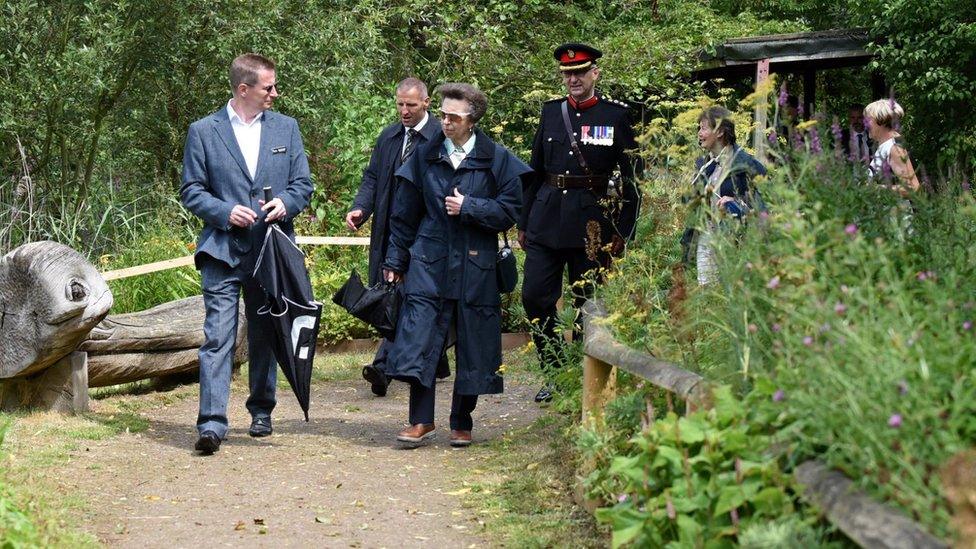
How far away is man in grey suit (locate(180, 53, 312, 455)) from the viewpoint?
24.1 feet

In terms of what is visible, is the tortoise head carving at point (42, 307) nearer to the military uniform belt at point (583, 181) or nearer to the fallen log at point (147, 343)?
the fallen log at point (147, 343)

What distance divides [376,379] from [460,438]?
204cm

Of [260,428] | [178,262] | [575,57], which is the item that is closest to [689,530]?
[260,428]

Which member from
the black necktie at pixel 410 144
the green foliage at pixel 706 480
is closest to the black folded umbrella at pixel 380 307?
the black necktie at pixel 410 144

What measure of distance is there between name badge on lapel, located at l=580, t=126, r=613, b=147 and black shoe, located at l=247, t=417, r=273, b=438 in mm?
2391

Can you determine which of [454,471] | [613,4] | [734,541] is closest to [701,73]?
[613,4]

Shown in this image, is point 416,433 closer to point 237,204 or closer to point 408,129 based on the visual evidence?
point 237,204

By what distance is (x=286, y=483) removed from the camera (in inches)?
254

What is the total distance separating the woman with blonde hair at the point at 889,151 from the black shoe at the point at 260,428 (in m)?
3.42

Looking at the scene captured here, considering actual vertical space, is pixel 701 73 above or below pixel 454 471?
above

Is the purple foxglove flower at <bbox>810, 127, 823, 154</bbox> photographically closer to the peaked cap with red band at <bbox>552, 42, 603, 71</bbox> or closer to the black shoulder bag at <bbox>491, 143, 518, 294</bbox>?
the black shoulder bag at <bbox>491, 143, 518, 294</bbox>

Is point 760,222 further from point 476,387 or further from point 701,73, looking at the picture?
point 701,73

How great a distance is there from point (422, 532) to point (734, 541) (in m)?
2.07

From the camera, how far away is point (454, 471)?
6836 mm
